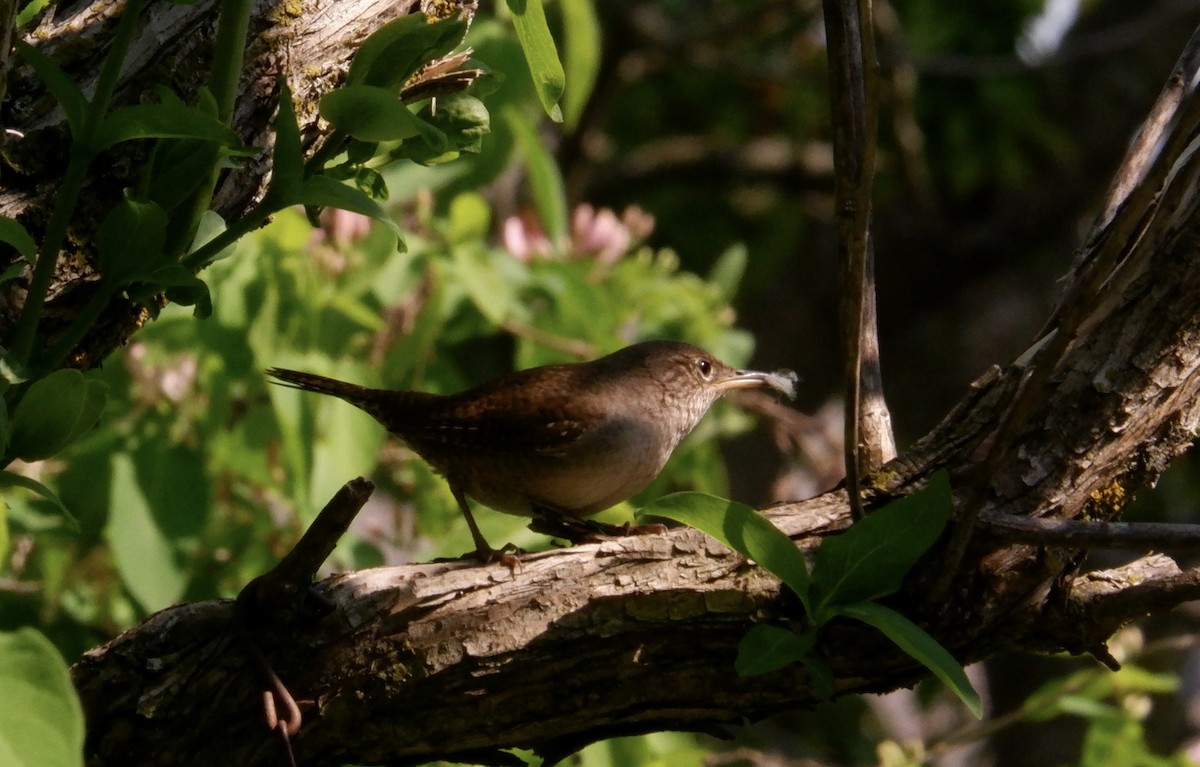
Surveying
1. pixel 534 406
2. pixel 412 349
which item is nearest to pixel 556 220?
pixel 412 349

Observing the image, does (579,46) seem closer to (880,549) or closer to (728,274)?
(728,274)

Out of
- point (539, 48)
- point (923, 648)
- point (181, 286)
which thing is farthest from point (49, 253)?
point (923, 648)

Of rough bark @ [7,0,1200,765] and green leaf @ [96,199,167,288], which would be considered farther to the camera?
rough bark @ [7,0,1200,765]

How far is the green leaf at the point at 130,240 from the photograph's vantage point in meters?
1.47

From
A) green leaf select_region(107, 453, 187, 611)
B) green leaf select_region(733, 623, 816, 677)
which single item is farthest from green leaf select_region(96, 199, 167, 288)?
green leaf select_region(107, 453, 187, 611)

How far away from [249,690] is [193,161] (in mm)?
888

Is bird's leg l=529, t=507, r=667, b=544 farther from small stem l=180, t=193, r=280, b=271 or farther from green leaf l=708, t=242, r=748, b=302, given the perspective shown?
green leaf l=708, t=242, r=748, b=302

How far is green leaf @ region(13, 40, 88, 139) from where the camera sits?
1386 mm

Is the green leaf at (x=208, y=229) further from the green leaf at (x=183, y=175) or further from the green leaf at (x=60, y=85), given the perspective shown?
the green leaf at (x=60, y=85)

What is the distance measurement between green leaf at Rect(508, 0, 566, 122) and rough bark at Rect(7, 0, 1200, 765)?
0.37m

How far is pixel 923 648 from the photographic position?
5.42 ft

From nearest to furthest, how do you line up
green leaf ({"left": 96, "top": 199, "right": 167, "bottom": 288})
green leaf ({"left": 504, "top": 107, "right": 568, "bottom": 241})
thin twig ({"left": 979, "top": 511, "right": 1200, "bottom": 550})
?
green leaf ({"left": 96, "top": 199, "right": 167, "bottom": 288}) → thin twig ({"left": 979, "top": 511, "right": 1200, "bottom": 550}) → green leaf ({"left": 504, "top": 107, "right": 568, "bottom": 241})

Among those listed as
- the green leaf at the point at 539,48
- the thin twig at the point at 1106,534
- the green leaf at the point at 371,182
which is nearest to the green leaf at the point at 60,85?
the green leaf at the point at 371,182

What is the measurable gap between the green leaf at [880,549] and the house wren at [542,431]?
1048 mm
